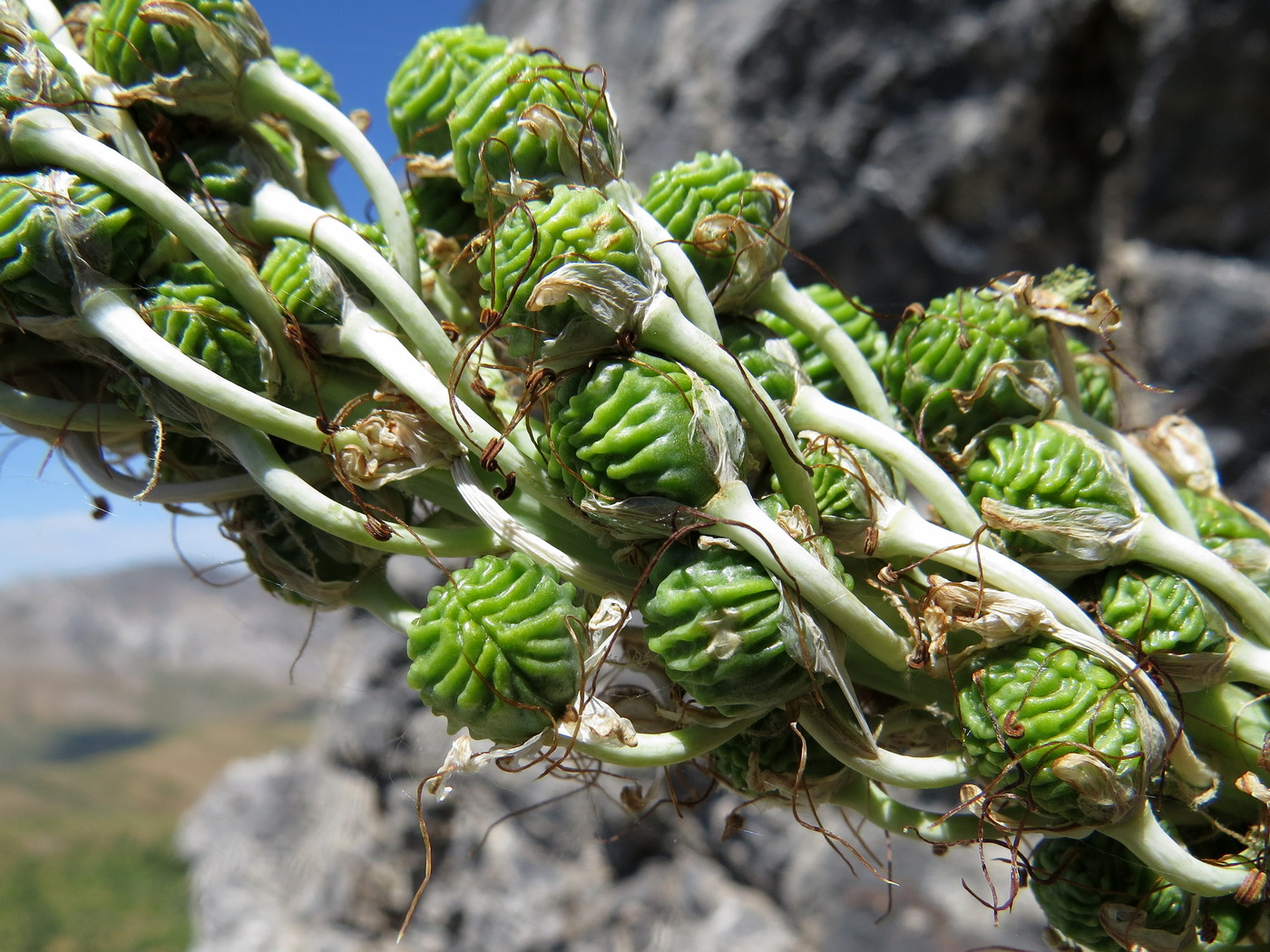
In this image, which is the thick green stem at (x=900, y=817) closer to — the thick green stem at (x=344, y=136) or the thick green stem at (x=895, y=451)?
the thick green stem at (x=895, y=451)

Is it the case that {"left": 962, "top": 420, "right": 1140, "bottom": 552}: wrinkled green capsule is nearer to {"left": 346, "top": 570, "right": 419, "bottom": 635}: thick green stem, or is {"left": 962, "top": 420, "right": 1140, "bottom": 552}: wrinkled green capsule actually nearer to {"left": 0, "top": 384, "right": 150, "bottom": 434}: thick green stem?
{"left": 346, "top": 570, "right": 419, "bottom": 635}: thick green stem

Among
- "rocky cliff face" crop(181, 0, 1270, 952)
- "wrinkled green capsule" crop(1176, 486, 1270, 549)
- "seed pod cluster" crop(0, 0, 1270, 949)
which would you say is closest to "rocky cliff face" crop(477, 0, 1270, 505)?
"rocky cliff face" crop(181, 0, 1270, 952)

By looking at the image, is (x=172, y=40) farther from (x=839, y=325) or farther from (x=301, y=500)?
(x=839, y=325)

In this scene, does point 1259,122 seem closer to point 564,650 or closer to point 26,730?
point 564,650

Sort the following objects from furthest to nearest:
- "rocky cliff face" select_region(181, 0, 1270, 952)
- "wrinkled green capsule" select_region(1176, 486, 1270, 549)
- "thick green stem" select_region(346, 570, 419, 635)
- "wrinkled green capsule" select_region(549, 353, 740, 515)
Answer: "rocky cliff face" select_region(181, 0, 1270, 952) → "wrinkled green capsule" select_region(1176, 486, 1270, 549) → "thick green stem" select_region(346, 570, 419, 635) → "wrinkled green capsule" select_region(549, 353, 740, 515)

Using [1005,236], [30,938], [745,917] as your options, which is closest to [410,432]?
[745,917]

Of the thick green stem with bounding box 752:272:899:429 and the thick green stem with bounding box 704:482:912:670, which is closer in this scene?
the thick green stem with bounding box 704:482:912:670
